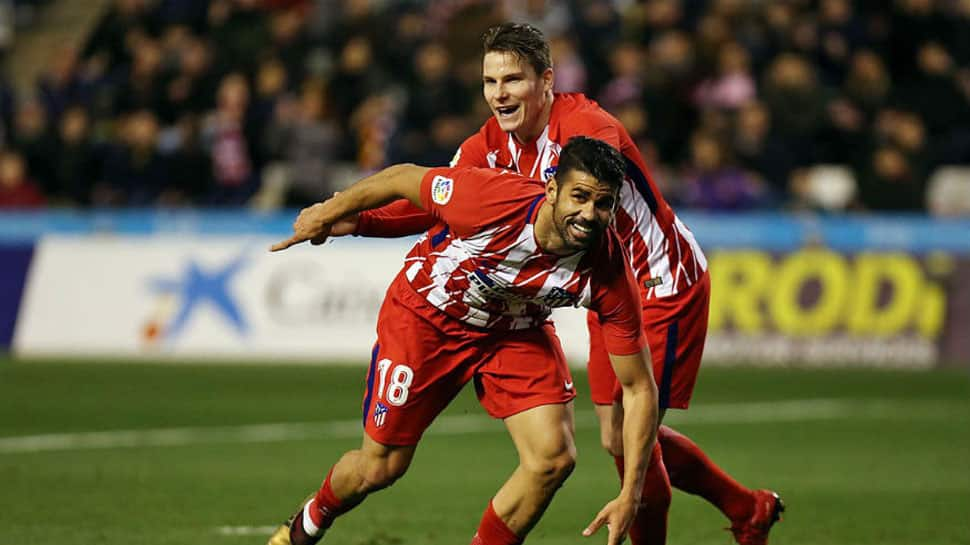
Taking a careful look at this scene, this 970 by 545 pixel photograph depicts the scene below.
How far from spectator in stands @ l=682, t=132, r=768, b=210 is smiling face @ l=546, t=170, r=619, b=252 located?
12340 millimetres

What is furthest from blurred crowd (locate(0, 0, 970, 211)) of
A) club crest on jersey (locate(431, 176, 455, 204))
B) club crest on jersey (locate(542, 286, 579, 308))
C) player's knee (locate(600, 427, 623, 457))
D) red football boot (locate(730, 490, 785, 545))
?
club crest on jersey (locate(431, 176, 455, 204))

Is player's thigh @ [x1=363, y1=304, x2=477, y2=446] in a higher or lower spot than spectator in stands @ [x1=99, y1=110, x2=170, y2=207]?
higher

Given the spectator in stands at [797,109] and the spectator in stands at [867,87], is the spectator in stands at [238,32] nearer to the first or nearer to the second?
the spectator in stands at [797,109]

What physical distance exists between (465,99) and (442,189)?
14124 mm

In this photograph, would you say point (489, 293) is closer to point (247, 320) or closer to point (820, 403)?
point (820, 403)

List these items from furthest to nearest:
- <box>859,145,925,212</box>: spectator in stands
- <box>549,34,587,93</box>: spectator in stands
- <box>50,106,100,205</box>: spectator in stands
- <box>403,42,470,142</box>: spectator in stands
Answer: <box>50,106,100,205</box>: spectator in stands → <box>403,42,470,142</box>: spectator in stands → <box>549,34,587,93</box>: spectator in stands → <box>859,145,925,212</box>: spectator in stands

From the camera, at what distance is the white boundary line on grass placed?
11.9m

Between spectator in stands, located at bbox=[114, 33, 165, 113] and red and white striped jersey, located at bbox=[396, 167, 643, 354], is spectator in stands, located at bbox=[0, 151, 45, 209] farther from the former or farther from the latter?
red and white striped jersey, located at bbox=[396, 167, 643, 354]

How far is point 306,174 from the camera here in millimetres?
20172

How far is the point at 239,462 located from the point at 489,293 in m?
4.78

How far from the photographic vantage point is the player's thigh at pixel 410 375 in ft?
22.3

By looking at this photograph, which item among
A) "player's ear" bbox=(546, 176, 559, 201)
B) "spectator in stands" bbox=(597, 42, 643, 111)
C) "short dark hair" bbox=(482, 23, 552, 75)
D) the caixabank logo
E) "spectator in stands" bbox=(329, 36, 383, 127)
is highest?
"short dark hair" bbox=(482, 23, 552, 75)

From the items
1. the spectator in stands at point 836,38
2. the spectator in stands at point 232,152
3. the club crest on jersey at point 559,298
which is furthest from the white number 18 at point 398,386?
the spectator in stands at point 836,38

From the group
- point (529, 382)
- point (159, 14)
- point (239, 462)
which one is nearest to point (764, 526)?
point (529, 382)
